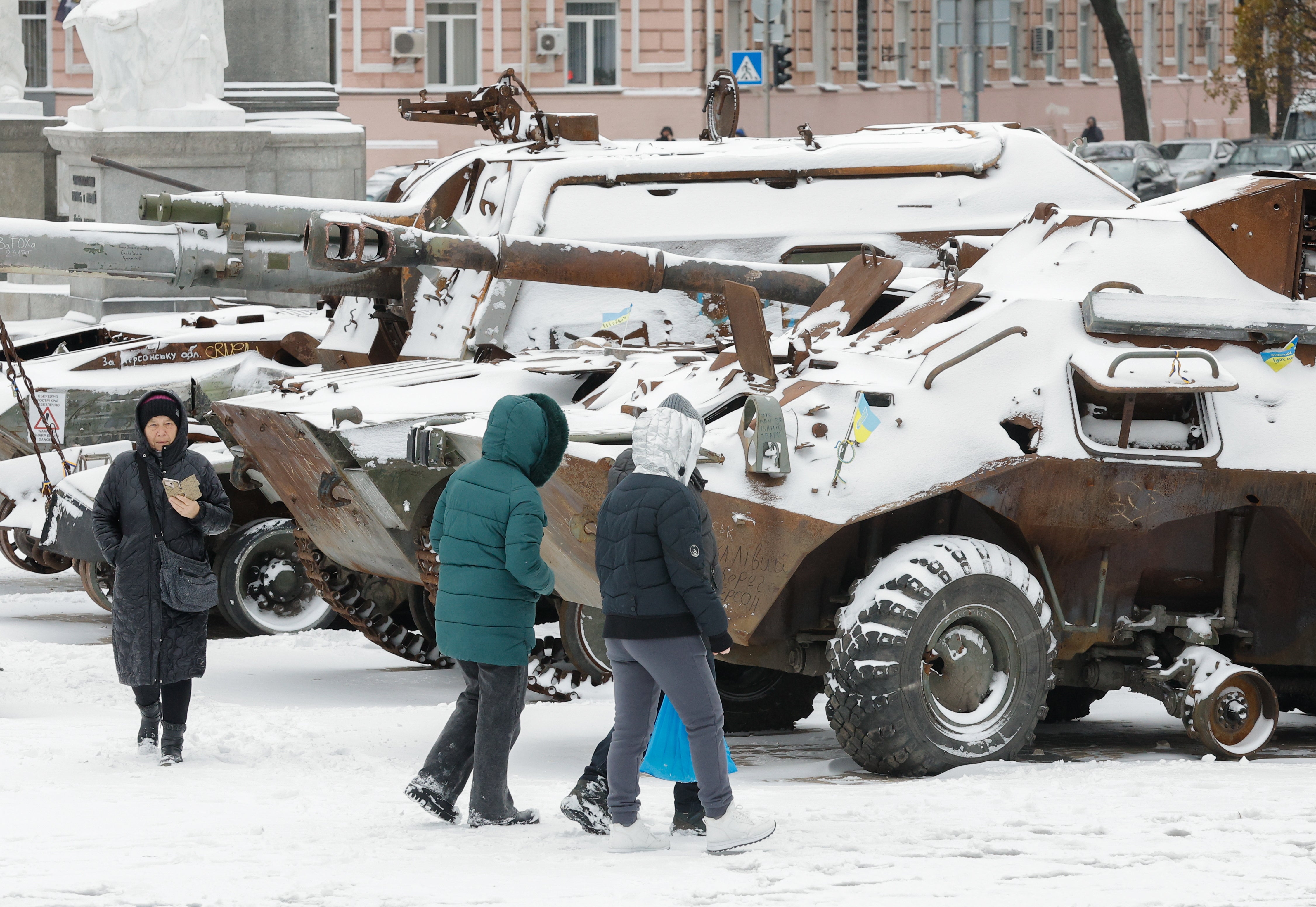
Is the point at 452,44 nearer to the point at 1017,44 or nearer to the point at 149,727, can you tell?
the point at 1017,44

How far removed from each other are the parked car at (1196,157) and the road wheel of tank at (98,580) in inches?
1008

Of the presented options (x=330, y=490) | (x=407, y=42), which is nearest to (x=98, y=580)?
(x=330, y=490)

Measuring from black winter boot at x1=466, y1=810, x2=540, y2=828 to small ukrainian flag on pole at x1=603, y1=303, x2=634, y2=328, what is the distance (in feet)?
13.7

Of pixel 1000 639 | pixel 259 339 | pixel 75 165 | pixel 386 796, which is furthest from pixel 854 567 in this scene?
pixel 75 165

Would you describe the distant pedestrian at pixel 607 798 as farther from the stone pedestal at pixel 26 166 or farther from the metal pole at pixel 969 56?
the metal pole at pixel 969 56

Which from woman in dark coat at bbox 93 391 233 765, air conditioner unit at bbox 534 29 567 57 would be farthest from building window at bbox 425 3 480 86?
woman in dark coat at bbox 93 391 233 765

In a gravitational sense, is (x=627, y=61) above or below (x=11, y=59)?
above

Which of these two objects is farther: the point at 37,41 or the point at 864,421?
the point at 37,41

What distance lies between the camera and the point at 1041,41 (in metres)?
44.9

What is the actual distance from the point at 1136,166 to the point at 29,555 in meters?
23.6

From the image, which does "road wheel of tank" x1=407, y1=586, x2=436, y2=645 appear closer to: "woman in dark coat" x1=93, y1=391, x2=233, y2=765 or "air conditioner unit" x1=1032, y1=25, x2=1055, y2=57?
"woman in dark coat" x1=93, y1=391, x2=233, y2=765

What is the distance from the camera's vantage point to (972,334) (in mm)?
7352

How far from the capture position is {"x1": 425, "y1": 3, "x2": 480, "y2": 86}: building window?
1455 inches

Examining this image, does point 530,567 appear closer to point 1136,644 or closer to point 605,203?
point 1136,644
